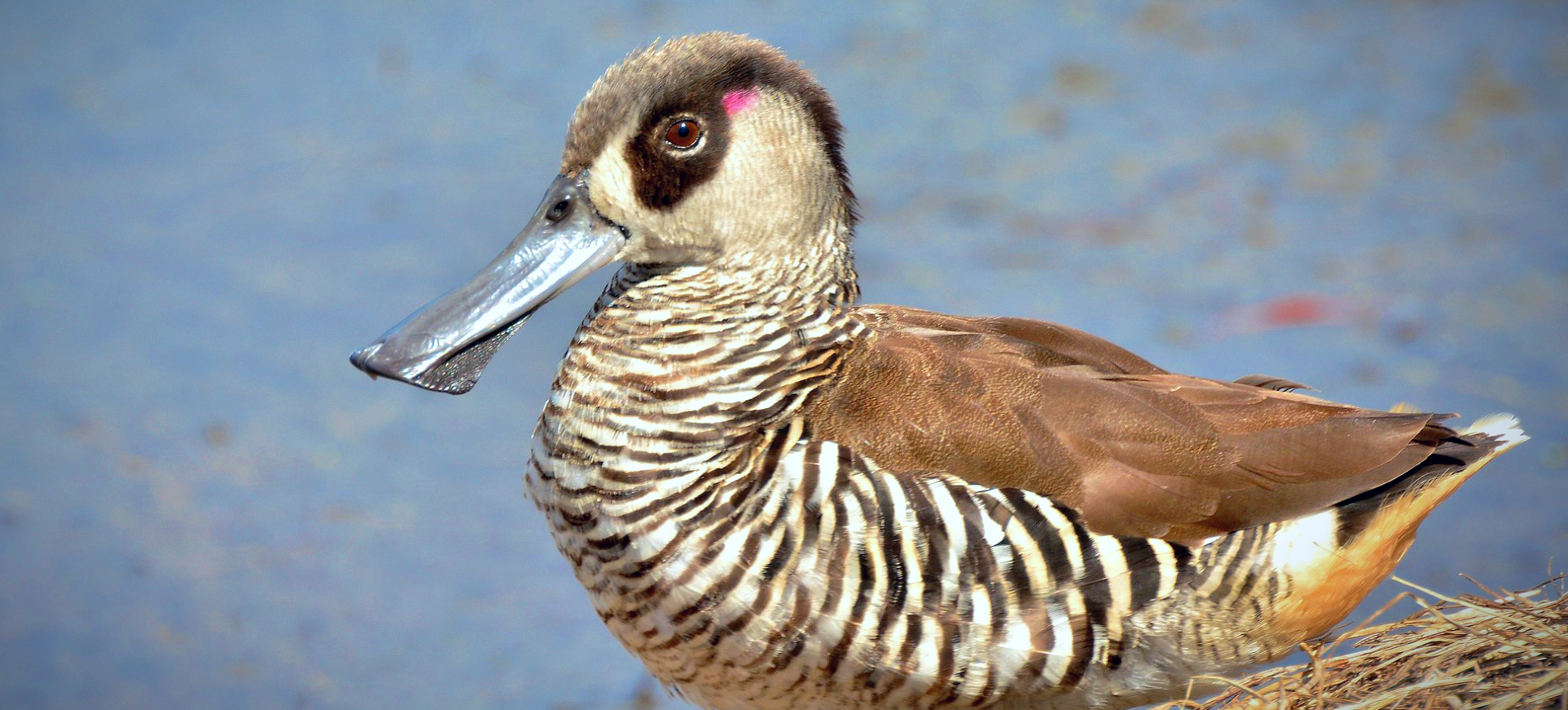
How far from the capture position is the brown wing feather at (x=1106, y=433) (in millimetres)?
2252

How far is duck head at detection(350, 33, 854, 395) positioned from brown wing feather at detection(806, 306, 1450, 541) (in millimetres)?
279

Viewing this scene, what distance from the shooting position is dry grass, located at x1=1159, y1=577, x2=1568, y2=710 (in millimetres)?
2174

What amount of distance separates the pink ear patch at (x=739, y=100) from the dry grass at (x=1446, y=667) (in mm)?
1261

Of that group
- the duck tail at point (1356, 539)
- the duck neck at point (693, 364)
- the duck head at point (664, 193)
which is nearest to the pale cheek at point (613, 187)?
the duck head at point (664, 193)

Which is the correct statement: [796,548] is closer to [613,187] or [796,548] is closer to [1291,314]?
[613,187]

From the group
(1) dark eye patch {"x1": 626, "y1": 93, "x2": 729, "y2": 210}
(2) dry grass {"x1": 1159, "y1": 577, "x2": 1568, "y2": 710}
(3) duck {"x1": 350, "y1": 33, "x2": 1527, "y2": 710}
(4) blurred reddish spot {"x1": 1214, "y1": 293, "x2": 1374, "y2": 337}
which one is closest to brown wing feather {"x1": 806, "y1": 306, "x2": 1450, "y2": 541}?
(3) duck {"x1": 350, "y1": 33, "x2": 1527, "y2": 710}

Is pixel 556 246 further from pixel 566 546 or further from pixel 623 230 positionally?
pixel 566 546

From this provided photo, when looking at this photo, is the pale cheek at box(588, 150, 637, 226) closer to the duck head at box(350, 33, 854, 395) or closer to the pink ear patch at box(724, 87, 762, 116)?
the duck head at box(350, 33, 854, 395)

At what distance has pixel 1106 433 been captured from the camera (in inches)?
91.0

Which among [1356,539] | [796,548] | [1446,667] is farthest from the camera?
[1356,539]

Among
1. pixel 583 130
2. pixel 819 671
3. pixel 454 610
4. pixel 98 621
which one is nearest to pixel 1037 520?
pixel 819 671

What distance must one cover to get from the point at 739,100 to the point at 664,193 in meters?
0.20

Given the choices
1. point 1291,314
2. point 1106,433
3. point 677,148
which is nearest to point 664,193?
point 677,148

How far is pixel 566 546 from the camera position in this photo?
7.72 feet
